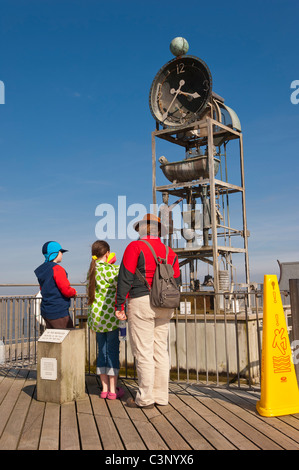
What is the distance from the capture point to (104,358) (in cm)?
541

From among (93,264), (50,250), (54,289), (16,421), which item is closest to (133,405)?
(16,421)

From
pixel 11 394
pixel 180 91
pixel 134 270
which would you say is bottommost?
pixel 11 394

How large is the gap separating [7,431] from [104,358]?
59.3 inches

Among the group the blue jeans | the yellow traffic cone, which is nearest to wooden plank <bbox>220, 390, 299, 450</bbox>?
the yellow traffic cone

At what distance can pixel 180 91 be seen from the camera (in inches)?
630

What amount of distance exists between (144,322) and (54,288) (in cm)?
169

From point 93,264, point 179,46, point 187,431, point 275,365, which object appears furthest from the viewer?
point 179,46

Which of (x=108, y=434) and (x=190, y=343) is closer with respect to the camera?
(x=108, y=434)

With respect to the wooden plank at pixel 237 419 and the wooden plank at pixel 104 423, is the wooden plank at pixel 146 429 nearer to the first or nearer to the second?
the wooden plank at pixel 104 423

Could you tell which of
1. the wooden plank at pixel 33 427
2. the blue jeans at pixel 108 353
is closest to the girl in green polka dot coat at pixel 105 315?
the blue jeans at pixel 108 353

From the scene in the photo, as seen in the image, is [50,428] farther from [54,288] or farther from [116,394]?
[54,288]

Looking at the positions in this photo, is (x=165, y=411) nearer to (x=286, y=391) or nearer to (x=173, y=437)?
(x=173, y=437)

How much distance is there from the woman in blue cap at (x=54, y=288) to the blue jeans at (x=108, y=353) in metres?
0.82
